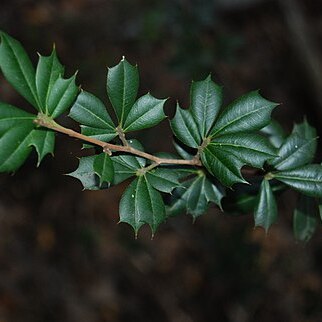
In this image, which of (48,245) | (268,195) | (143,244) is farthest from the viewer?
(48,245)

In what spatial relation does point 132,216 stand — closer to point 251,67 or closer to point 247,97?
point 247,97

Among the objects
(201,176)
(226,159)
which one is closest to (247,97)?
(226,159)

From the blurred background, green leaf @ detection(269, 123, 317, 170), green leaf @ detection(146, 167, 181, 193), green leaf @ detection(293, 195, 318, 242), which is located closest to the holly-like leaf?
green leaf @ detection(146, 167, 181, 193)

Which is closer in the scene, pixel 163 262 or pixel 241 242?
pixel 241 242

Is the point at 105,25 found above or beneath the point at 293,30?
above

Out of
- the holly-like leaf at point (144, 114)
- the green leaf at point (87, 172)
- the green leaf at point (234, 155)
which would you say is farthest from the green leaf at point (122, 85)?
the green leaf at point (234, 155)

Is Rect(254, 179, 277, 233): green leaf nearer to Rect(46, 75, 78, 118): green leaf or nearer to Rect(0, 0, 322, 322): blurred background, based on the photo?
Rect(46, 75, 78, 118): green leaf

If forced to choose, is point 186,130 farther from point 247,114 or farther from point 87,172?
point 87,172
